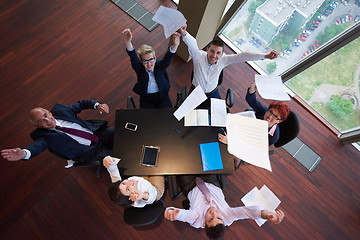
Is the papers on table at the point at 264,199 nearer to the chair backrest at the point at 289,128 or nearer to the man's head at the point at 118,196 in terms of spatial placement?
the chair backrest at the point at 289,128

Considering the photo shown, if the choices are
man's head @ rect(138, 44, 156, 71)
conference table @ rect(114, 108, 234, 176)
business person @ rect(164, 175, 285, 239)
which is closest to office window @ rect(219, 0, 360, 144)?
man's head @ rect(138, 44, 156, 71)

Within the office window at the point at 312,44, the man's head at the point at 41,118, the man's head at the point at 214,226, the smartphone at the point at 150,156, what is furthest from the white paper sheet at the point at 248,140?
the office window at the point at 312,44

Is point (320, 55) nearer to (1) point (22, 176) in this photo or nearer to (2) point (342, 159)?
(2) point (342, 159)

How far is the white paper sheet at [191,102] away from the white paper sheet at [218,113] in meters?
0.23

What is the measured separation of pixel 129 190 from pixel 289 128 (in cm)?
165

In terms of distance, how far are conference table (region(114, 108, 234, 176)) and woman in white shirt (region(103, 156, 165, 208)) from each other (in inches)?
4.1

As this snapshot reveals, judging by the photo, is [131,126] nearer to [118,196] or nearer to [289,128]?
[118,196]

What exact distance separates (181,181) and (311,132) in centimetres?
240

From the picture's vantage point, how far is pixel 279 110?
195cm

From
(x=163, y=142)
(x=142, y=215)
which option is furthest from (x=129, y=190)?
(x=163, y=142)

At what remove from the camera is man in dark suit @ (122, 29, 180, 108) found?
2095mm

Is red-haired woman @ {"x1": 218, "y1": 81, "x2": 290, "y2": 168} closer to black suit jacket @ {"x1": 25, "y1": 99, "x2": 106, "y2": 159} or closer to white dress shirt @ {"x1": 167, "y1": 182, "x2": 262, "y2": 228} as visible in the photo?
white dress shirt @ {"x1": 167, "y1": 182, "x2": 262, "y2": 228}

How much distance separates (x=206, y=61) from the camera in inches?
93.7

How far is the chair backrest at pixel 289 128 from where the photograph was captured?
6.64 ft
